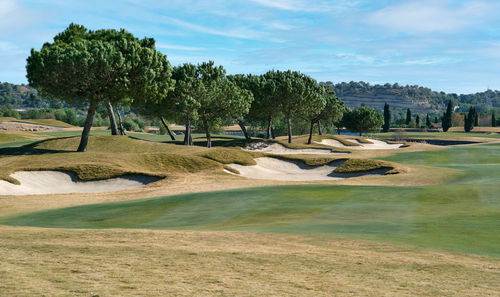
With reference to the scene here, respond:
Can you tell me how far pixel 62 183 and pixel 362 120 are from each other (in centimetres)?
11355

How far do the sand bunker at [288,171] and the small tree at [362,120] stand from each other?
9214 centimetres

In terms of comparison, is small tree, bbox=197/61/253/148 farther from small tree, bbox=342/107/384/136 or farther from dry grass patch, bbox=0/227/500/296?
small tree, bbox=342/107/384/136

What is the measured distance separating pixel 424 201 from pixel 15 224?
1919 cm

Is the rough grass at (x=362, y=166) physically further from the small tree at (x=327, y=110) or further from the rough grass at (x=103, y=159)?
the small tree at (x=327, y=110)

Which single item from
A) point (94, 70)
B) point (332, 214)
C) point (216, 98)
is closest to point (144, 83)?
point (94, 70)

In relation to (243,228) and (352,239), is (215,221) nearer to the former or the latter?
(243,228)

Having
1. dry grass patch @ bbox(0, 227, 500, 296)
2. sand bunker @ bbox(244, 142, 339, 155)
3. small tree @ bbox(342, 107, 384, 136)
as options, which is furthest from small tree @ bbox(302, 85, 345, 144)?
dry grass patch @ bbox(0, 227, 500, 296)

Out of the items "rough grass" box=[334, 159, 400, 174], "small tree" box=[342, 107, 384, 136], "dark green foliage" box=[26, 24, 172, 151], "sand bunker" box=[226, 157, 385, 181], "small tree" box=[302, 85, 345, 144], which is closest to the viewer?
"rough grass" box=[334, 159, 400, 174]

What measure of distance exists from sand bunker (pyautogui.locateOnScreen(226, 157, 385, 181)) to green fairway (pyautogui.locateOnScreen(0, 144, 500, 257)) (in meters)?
15.5

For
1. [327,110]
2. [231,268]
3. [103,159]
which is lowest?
[231,268]

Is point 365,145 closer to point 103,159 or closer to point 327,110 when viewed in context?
point 327,110

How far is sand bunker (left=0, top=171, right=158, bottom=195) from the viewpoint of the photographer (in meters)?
34.4

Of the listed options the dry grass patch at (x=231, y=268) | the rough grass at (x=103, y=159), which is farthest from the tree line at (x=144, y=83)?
the dry grass patch at (x=231, y=268)

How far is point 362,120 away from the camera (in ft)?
451
